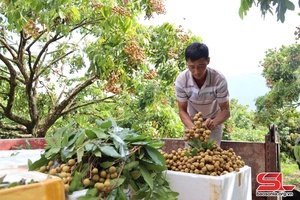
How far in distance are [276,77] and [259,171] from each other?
4.38m

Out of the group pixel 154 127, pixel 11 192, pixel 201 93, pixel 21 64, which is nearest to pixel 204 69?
pixel 201 93

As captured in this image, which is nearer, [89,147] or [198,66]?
[89,147]

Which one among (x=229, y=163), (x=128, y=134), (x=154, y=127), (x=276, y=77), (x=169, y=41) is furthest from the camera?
(x=276, y=77)

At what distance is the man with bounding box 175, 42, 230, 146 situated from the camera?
2.55 metres

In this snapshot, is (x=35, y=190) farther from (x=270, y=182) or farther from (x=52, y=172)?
(x=270, y=182)

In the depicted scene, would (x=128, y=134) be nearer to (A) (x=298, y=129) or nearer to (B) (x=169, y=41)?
(B) (x=169, y=41)

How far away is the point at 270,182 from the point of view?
2486 millimetres

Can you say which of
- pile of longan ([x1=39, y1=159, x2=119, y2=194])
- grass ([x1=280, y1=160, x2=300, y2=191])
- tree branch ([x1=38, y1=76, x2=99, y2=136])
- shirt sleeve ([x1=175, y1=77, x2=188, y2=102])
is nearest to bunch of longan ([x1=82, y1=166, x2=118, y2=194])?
pile of longan ([x1=39, y1=159, x2=119, y2=194])

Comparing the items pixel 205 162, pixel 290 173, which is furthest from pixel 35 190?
pixel 290 173

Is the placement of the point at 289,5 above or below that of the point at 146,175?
above

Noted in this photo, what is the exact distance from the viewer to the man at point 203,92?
2.55m

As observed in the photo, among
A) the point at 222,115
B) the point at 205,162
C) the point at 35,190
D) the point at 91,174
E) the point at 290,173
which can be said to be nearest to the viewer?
the point at 35,190

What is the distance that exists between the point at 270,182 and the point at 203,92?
0.90 meters

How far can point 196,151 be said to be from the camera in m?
1.99
